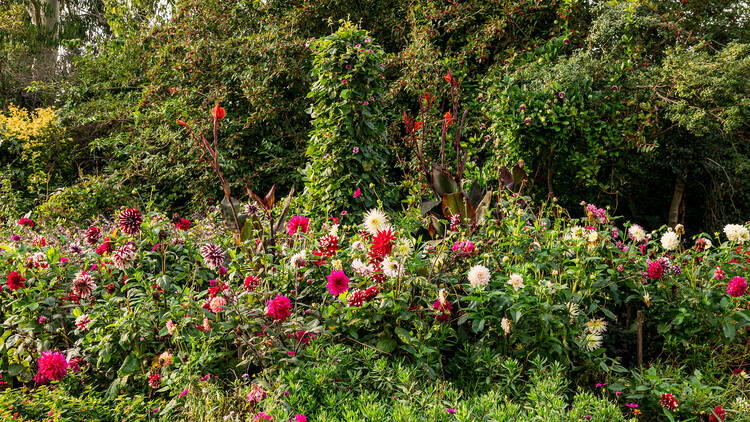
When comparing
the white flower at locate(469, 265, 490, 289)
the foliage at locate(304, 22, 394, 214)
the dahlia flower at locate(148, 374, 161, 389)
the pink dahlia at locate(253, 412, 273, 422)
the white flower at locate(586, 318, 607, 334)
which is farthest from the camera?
the foliage at locate(304, 22, 394, 214)

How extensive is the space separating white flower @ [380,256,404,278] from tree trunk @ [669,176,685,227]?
4702 millimetres

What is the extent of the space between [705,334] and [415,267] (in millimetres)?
1463

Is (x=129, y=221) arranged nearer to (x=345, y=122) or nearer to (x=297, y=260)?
(x=297, y=260)

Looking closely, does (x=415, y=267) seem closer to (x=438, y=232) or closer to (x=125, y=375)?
(x=438, y=232)

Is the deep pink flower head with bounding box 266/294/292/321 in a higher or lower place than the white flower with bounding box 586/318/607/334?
higher

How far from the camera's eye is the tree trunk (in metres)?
5.40

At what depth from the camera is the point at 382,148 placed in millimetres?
4336

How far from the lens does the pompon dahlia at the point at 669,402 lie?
1749 mm

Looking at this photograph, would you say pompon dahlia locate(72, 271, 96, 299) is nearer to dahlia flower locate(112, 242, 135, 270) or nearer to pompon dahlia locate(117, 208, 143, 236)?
dahlia flower locate(112, 242, 135, 270)

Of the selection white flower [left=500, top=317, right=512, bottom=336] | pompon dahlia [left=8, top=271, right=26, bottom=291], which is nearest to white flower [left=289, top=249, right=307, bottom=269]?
white flower [left=500, top=317, right=512, bottom=336]

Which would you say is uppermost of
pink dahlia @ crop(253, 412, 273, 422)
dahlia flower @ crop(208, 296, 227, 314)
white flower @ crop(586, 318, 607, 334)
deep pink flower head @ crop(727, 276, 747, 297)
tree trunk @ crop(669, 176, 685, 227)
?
dahlia flower @ crop(208, 296, 227, 314)

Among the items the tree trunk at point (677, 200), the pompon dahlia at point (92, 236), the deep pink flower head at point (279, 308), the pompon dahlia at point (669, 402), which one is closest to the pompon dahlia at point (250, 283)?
the deep pink flower head at point (279, 308)

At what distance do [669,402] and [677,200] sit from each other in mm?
4448

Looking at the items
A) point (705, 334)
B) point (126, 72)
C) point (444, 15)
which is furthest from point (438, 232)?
point (126, 72)
